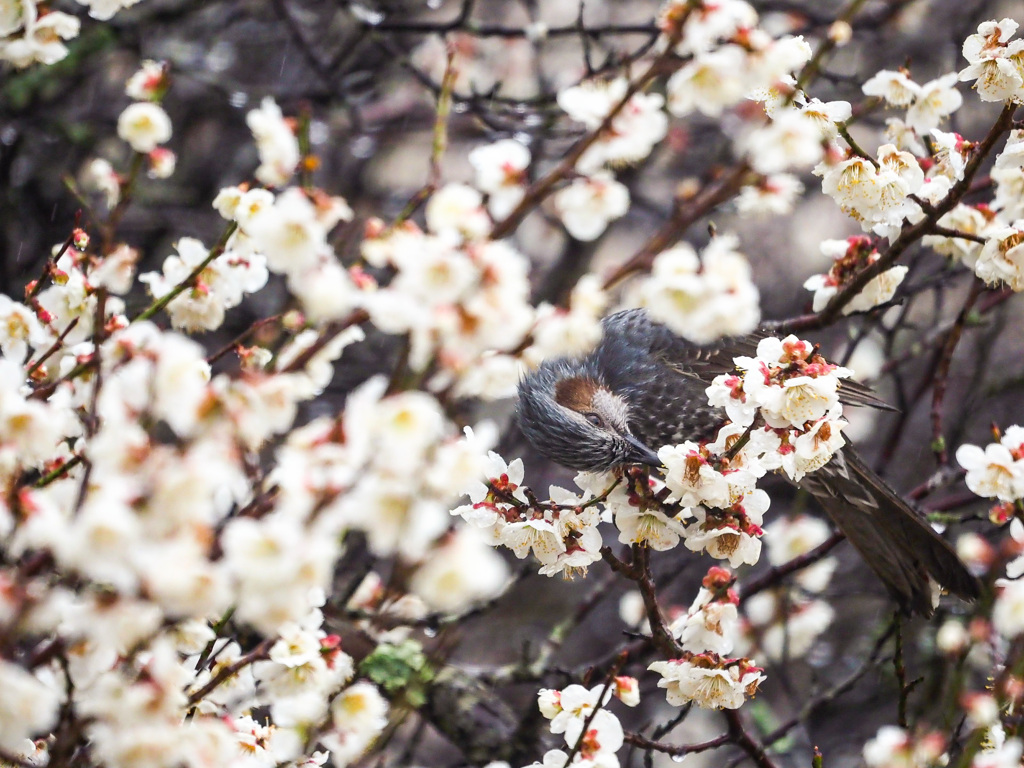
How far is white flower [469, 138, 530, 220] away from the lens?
142 cm

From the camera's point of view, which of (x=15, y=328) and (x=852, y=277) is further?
(x=852, y=277)

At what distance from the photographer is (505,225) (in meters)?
1.35

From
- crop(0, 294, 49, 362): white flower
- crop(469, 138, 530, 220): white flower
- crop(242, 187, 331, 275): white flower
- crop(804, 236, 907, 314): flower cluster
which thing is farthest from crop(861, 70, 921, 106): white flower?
crop(0, 294, 49, 362): white flower

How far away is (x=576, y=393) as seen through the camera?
3842 mm

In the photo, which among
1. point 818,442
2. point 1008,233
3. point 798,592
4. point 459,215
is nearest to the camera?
point 459,215

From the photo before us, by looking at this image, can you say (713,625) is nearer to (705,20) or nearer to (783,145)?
(783,145)

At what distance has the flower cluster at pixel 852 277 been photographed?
3.03 m

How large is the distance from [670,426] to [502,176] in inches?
101

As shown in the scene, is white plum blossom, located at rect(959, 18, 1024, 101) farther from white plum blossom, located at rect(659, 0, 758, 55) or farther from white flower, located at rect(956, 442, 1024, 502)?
white plum blossom, located at rect(659, 0, 758, 55)

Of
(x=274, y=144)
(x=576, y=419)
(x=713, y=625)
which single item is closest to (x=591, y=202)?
(x=274, y=144)

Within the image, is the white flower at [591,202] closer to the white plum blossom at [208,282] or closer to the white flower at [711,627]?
the white plum blossom at [208,282]

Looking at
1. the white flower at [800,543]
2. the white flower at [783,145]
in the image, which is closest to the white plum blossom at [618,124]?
the white flower at [783,145]

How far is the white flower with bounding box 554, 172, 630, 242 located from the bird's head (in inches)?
65.7

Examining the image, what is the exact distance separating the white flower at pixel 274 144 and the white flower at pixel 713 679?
59.0 inches
